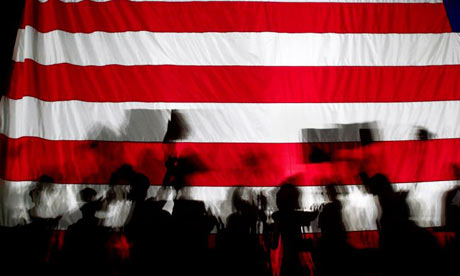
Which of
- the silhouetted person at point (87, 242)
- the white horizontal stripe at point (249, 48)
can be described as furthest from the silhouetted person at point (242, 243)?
the white horizontal stripe at point (249, 48)

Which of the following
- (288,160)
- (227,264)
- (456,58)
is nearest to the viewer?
(227,264)

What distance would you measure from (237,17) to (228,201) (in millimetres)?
1015

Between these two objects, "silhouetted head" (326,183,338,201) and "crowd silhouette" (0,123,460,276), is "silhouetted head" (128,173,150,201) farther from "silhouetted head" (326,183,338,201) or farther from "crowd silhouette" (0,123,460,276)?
"silhouetted head" (326,183,338,201)

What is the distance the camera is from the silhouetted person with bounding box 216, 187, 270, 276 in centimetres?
127

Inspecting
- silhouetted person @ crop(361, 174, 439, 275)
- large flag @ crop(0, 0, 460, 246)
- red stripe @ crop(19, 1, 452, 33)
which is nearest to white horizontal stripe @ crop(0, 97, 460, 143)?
large flag @ crop(0, 0, 460, 246)

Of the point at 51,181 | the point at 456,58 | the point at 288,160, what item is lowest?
the point at 51,181

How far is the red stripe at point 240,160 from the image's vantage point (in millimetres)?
1329

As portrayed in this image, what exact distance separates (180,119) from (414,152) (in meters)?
1.21

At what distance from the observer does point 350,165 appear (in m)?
1.36

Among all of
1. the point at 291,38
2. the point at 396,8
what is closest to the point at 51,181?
the point at 291,38

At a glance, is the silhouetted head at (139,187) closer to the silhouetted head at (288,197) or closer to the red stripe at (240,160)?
the red stripe at (240,160)

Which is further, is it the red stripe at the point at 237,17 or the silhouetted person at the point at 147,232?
the red stripe at the point at 237,17

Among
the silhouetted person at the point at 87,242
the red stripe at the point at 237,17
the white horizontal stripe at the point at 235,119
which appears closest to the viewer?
the silhouetted person at the point at 87,242

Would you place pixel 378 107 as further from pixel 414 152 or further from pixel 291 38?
pixel 291 38
